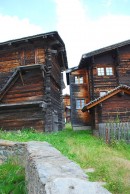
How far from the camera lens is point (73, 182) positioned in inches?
102

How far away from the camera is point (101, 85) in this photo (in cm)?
2328

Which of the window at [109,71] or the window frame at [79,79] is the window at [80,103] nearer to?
the window frame at [79,79]

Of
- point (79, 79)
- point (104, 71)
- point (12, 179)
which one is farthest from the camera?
point (79, 79)

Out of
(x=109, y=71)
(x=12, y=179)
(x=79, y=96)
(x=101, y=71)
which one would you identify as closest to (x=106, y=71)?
(x=109, y=71)

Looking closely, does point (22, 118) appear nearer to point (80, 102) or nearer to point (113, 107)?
point (113, 107)

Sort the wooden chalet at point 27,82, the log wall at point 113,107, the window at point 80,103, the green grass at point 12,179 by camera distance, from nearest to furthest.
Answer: the green grass at point 12,179
the wooden chalet at point 27,82
the log wall at point 113,107
the window at point 80,103

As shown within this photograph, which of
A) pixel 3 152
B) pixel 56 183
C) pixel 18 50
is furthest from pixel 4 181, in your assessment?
pixel 18 50

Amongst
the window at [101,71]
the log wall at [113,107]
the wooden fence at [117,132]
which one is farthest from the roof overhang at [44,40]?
the wooden fence at [117,132]

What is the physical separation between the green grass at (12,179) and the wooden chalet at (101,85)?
10.9 m

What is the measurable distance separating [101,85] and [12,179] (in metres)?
17.7

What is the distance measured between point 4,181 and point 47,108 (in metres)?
9.99

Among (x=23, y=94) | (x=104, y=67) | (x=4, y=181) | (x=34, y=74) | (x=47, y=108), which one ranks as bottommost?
(x=4, y=181)

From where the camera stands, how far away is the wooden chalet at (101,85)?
17.9 m

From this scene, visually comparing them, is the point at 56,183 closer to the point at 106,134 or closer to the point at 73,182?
the point at 73,182
